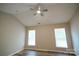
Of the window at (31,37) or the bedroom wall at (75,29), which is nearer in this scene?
the bedroom wall at (75,29)

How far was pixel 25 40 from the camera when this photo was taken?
154cm

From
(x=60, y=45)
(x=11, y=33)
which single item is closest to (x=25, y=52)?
(x=11, y=33)

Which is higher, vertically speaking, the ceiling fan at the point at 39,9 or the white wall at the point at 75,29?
the ceiling fan at the point at 39,9

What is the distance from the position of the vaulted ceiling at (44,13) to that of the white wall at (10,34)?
12 centimetres

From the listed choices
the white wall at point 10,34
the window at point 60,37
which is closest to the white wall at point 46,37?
the window at point 60,37

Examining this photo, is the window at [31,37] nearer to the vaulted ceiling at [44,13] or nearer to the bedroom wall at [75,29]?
the vaulted ceiling at [44,13]

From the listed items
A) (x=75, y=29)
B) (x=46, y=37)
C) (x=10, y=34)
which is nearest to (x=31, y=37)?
(x=46, y=37)

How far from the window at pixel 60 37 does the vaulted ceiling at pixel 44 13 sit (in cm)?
18

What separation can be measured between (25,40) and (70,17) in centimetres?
103

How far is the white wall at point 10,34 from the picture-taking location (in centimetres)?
141

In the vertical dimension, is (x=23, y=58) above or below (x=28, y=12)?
below

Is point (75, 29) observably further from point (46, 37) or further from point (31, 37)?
point (31, 37)

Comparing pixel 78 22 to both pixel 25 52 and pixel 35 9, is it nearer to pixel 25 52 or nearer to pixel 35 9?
pixel 35 9

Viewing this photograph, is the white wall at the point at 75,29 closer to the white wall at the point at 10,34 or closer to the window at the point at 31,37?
the window at the point at 31,37
